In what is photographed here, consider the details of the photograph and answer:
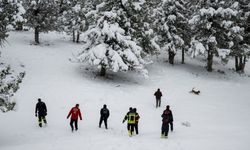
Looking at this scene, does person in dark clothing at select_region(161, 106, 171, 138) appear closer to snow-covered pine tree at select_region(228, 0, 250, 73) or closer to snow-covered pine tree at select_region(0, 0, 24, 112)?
snow-covered pine tree at select_region(0, 0, 24, 112)

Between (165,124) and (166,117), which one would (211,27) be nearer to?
(166,117)

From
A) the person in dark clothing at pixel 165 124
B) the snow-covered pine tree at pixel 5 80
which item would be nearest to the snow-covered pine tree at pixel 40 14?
the snow-covered pine tree at pixel 5 80

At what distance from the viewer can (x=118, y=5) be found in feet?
99.2

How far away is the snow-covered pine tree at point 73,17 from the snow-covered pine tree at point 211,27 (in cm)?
1606

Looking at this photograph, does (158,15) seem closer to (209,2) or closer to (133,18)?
(209,2)

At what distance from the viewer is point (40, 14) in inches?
1570

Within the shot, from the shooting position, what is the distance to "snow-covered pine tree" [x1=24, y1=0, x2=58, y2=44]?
129ft

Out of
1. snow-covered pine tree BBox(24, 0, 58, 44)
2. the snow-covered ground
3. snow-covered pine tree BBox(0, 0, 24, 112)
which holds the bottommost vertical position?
the snow-covered ground

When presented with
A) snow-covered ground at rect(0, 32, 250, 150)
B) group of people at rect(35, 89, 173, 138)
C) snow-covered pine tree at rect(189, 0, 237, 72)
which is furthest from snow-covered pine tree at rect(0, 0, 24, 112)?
snow-covered pine tree at rect(189, 0, 237, 72)

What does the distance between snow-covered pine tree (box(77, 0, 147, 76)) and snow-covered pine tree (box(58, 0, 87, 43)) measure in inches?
590

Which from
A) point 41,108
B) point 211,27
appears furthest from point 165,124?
point 211,27

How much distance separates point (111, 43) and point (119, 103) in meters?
7.31

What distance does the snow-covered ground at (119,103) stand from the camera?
1617cm

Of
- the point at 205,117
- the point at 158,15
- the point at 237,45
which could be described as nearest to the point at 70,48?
the point at 158,15
